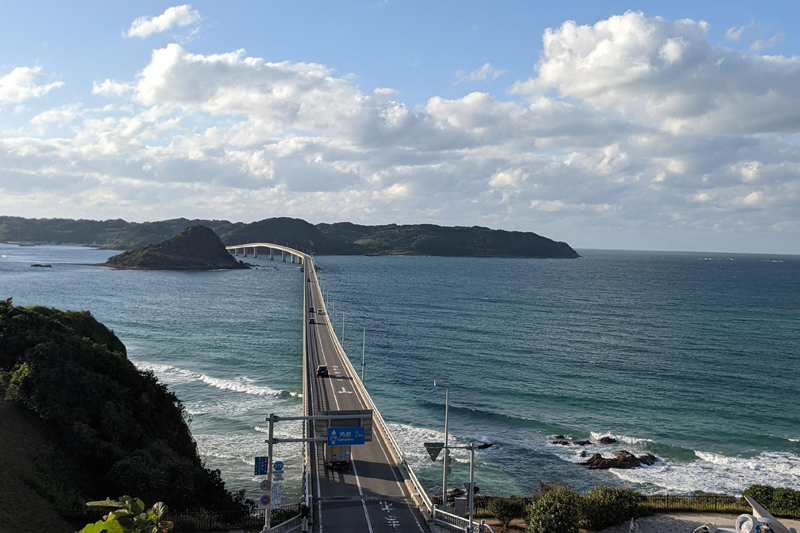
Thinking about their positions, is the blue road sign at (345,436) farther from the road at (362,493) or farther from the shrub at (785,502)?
the shrub at (785,502)

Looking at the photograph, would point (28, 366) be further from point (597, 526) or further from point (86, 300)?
point (86, 300)

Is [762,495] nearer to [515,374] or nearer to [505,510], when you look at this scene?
[505,510]

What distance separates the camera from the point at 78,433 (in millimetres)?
28250

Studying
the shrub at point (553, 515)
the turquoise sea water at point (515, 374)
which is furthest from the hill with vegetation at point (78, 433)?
the shrub at point (553, 515)

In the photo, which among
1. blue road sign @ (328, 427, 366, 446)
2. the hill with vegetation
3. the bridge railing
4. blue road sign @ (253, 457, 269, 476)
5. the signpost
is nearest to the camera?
the signpost

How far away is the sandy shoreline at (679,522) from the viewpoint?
2900 centimetres

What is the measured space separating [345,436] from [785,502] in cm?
2511

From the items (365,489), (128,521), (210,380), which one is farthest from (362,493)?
(210,380)

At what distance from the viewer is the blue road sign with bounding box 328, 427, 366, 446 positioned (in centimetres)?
3044

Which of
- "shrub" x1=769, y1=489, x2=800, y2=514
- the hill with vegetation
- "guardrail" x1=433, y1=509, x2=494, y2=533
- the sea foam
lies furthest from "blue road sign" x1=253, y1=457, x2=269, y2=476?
the sea foam

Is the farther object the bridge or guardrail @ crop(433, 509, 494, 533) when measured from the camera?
the bridge

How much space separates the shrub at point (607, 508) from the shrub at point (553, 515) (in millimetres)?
1831

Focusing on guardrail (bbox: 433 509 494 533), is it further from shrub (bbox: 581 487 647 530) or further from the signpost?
the signpost

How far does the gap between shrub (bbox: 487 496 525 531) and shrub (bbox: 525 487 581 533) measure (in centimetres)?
199
